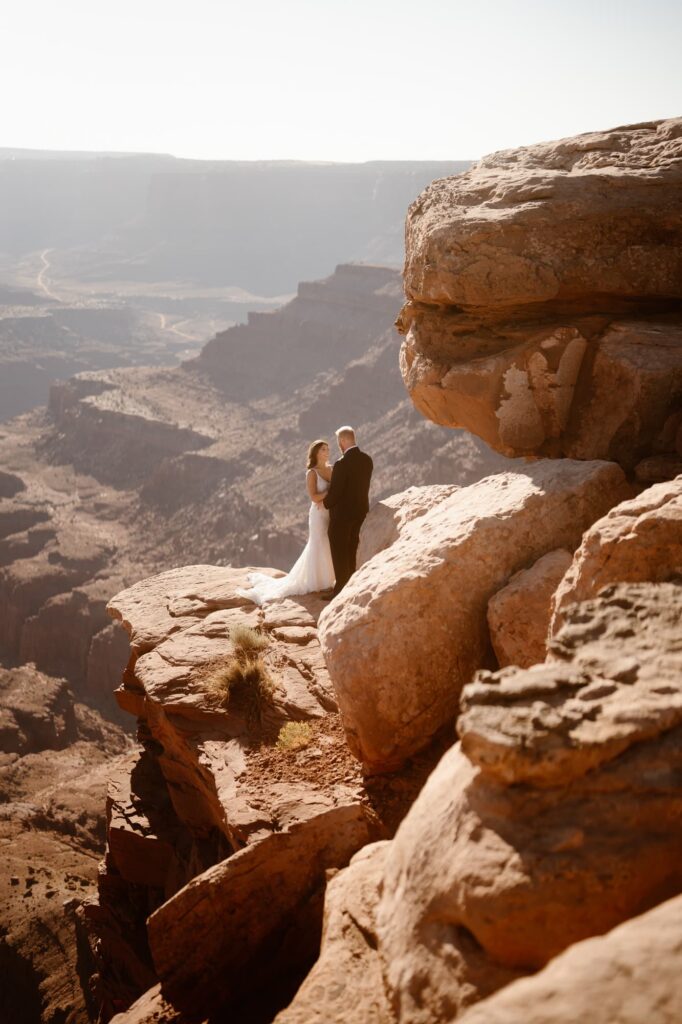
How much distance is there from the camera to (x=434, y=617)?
5.86m

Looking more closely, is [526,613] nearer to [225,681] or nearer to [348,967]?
[348,967]

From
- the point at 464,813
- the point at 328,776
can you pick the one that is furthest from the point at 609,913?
the point at 328,776

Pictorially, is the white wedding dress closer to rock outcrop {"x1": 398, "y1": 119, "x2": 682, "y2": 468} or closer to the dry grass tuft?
the dry grass tuft

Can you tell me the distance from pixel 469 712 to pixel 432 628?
266 centimetres

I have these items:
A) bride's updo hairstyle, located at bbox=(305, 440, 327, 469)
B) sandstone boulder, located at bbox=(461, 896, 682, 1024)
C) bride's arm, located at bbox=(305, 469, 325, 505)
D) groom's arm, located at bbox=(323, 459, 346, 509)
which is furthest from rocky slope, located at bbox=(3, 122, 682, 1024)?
bride's updo hairstyle, located at bbox=(305, 440, 327, 469)

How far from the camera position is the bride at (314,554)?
9.20m

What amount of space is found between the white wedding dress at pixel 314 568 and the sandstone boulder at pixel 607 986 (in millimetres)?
7208

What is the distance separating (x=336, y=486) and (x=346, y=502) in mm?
229

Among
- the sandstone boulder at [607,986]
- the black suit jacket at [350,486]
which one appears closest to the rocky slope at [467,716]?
the sandstone boulder at [607,986]

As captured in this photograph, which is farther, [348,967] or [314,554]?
[314,554]

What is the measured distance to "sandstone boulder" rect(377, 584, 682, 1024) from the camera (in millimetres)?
2766

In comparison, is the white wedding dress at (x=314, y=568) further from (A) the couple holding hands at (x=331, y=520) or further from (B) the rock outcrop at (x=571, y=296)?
(B) the rock outcrop at (x=571, y=296)

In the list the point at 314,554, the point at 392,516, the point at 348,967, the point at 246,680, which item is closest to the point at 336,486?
the point at 392,516

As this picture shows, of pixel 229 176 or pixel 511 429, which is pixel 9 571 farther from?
pixel 229 176
